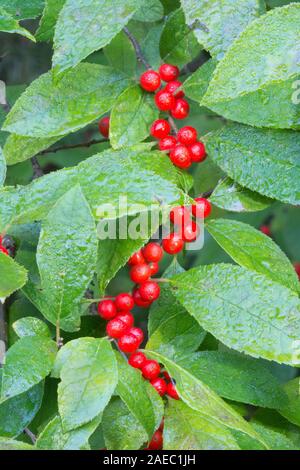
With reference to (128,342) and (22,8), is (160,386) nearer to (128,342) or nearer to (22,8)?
(128,342)

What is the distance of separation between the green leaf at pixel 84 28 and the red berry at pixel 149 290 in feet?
1.06

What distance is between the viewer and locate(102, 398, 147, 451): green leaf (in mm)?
940

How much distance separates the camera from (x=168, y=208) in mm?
871

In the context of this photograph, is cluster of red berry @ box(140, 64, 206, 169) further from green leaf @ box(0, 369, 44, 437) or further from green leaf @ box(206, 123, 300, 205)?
green leaf @ box(0, 369, 44, 437)

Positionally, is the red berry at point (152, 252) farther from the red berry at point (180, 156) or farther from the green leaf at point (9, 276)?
the green leaf at point (9, 276)

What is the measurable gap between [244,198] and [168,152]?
5.1 inches

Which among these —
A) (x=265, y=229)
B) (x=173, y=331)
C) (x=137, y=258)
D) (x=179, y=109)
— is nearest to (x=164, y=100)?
(x=179, y=109)

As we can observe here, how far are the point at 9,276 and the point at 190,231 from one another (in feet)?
0.96

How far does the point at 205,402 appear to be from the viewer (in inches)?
33.9

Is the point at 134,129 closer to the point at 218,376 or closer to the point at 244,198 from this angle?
the point at 244,198

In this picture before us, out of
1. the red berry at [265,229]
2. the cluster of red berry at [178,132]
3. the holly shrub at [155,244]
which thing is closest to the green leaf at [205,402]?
the holly shrub at [155,244]

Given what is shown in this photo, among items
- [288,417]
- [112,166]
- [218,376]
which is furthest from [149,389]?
[112,166]

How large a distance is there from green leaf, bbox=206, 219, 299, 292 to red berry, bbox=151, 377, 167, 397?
20 cm

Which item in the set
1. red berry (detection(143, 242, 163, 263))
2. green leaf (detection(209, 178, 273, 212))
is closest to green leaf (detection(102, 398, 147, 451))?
red berry (detection(143, 242, 163, 263))
